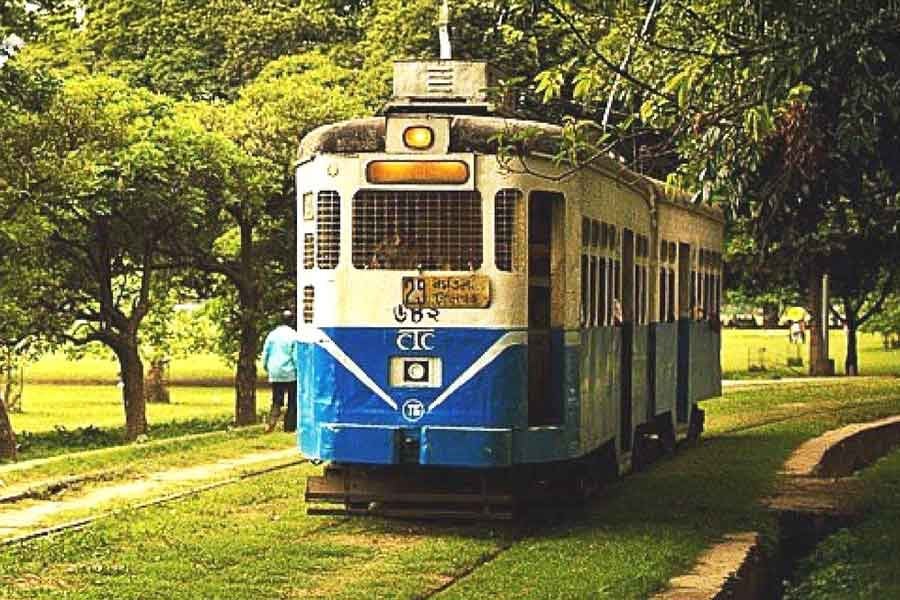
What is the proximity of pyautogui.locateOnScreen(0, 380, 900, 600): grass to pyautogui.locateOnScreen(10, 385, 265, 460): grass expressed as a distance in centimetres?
1346

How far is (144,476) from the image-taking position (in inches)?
706

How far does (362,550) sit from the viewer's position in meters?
13.0

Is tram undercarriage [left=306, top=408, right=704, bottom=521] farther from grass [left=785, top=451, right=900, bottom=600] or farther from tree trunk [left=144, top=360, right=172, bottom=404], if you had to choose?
tree trunk [left=144, top=360, right=172, bottom=404]

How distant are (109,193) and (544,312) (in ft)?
49.9

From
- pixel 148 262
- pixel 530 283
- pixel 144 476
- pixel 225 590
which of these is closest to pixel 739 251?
pixel 148 262

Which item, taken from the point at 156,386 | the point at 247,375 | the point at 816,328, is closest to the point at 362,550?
the point at 247,375

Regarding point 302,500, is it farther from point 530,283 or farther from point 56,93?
point 56,93

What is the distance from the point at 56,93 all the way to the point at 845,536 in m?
15.0

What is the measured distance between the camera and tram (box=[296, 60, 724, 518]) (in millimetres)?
13609

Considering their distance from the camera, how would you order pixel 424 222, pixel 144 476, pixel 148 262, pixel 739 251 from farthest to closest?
pixel 739 251
pixel 148 262
pixel 144 476
pixel 424 222

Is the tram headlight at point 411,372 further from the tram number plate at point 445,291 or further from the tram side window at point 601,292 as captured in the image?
the tram side window at point 601,292

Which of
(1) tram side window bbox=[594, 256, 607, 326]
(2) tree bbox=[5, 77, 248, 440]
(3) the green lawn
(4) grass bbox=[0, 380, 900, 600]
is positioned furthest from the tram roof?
(3) the green lawn

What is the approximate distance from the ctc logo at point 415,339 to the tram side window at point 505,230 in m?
0.66

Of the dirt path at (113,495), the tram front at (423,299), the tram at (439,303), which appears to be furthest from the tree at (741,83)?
the dirt path at (113,495)
